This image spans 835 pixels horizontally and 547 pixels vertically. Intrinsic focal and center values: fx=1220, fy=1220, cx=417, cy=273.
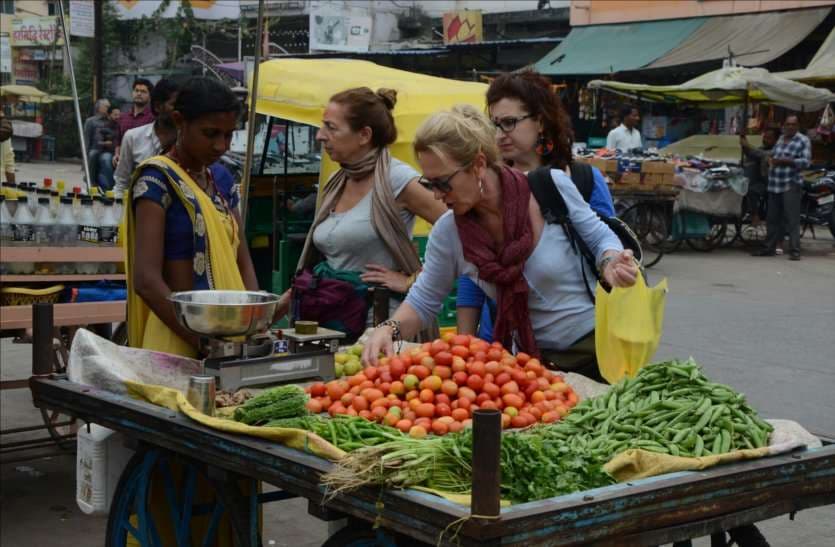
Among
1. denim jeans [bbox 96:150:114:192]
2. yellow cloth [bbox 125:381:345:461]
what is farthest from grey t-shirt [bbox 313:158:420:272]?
denim jeans [bbox 96:150:114:192]

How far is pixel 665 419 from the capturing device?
128 inches

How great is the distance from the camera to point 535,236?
4012mm

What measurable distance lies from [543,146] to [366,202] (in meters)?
0.83

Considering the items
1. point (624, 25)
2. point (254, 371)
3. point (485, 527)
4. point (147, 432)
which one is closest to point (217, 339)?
point (254, 371)

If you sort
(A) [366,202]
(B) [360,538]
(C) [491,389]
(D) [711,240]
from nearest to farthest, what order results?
(B) [360,538] → (C) [491,389] → (A) [366,202] → (D) [711,240]

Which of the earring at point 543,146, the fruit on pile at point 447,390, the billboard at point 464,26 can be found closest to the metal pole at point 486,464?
the fruit on pile at point 447,390

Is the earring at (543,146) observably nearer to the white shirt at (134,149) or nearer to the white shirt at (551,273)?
the white shirt at (551,273)

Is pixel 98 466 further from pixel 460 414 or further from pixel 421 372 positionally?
pixel 460 414

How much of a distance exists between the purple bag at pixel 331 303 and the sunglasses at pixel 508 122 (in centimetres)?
94

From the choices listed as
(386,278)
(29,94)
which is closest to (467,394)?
(386,278)

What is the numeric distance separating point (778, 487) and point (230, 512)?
154 centimetres

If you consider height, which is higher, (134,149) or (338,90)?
(338,90)

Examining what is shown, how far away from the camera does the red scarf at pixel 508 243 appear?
389 centimetres

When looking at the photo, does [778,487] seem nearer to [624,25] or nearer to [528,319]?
[528,319]
